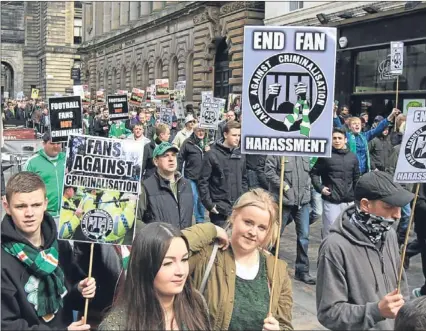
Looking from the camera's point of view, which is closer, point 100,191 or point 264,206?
point 264,206

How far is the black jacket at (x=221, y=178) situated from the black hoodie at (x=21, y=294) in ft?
13.4

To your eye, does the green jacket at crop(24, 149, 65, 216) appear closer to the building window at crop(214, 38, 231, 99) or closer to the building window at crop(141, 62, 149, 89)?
the building window at crop(214, 38, 231, 99)

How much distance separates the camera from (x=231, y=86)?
28.8 metres

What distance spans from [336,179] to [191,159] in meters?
2.81

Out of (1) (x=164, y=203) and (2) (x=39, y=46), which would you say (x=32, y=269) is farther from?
(2) (x=39, y=46)

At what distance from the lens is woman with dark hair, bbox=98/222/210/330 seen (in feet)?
8.01

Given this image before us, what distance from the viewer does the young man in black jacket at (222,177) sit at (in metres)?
7.51

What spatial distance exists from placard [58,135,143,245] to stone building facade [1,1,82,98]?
6858 cm

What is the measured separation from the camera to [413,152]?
4324 millimetres

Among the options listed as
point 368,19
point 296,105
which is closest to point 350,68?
point 368,19

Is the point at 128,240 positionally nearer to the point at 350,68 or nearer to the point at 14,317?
the point at 14,317

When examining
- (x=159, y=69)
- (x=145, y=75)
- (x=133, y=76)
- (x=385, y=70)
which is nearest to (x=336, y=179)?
(x=385, y=70)

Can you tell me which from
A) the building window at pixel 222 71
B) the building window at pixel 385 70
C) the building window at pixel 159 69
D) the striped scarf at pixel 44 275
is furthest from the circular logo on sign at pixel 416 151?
the building window at pixel 159 69

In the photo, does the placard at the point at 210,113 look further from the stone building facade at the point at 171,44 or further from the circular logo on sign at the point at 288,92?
the stone building facade at the point at 171,44
